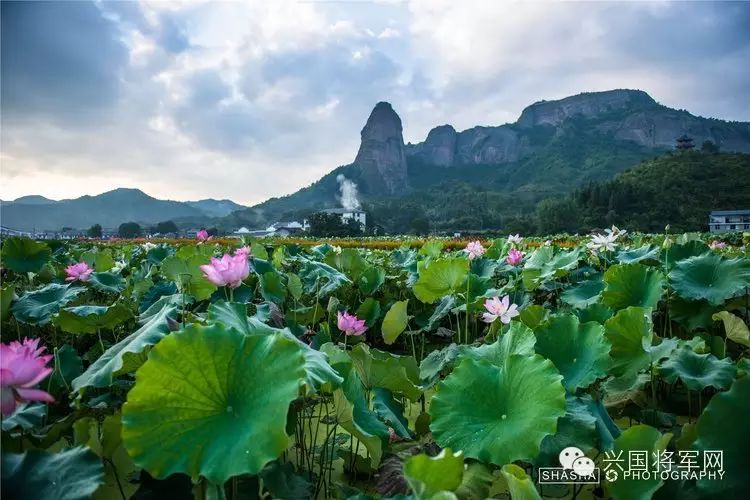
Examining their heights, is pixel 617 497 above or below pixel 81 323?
below

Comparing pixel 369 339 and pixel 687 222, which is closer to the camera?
pixel 369 339

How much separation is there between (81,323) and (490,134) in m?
135

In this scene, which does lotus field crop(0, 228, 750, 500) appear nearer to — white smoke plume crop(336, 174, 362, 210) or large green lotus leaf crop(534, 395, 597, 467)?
large green lotus leaf crop(534, 395, 597, 467)

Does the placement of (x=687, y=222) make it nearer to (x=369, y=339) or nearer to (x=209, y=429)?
(x=369, y=339)

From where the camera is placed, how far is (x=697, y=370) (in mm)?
1497

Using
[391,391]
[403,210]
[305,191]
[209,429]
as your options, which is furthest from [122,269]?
[305,191]

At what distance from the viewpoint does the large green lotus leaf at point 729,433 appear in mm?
890

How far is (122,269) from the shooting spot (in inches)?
155

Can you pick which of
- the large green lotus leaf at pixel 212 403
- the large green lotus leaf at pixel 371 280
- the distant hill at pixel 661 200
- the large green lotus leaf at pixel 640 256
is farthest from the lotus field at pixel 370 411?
the distant hill at pixel 661 200

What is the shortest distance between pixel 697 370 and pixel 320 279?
2146 millimetres

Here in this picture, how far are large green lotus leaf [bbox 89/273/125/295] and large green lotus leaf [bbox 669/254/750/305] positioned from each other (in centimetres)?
282

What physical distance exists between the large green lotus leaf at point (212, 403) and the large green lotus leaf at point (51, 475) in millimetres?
87

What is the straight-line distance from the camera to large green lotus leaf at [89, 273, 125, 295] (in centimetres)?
270

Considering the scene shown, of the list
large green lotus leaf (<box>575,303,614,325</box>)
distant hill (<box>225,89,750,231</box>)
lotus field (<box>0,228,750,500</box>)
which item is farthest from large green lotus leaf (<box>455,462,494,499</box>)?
distant hill (<box>225,89,750,231</box>)
